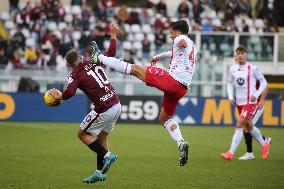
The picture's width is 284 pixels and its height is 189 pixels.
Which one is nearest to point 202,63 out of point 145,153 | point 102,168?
point 145,153

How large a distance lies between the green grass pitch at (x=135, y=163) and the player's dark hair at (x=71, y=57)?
1.83 meters

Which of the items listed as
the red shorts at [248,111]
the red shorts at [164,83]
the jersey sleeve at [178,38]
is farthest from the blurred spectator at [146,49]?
the jersey sleeve at [178,38]

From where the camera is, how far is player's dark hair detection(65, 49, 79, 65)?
11.0 m

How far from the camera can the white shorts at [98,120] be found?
11297 mm

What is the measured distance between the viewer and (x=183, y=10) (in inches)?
1155

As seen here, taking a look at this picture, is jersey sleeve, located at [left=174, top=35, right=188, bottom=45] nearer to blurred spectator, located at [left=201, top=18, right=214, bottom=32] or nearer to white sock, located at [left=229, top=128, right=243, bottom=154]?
white sock, located at [left=229, top=128, right=243, bottom=154]

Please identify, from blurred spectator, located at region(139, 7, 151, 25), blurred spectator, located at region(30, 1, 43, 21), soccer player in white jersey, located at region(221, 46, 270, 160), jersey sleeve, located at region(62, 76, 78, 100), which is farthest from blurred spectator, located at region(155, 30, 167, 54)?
jersey sleeve, located at region(62, 76, 78, 100)

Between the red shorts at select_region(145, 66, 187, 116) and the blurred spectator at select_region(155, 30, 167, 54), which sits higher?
the red shorts at select_region(145, 66, 187, 116)

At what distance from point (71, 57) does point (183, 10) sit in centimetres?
1870

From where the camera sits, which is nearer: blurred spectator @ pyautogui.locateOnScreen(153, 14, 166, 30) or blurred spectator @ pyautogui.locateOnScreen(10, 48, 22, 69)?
blurred spectator @ pyautogui.locateOnScreen(10, 48, 22, 69)

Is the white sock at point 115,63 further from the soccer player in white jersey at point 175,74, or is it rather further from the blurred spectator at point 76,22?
the blurred spectator at point 76,22

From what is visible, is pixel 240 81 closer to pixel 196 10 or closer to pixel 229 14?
pixel 196 10

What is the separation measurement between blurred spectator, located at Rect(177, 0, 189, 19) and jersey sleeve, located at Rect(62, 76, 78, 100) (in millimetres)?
18607

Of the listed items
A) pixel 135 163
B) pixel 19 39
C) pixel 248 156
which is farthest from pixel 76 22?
pixel 135 163
